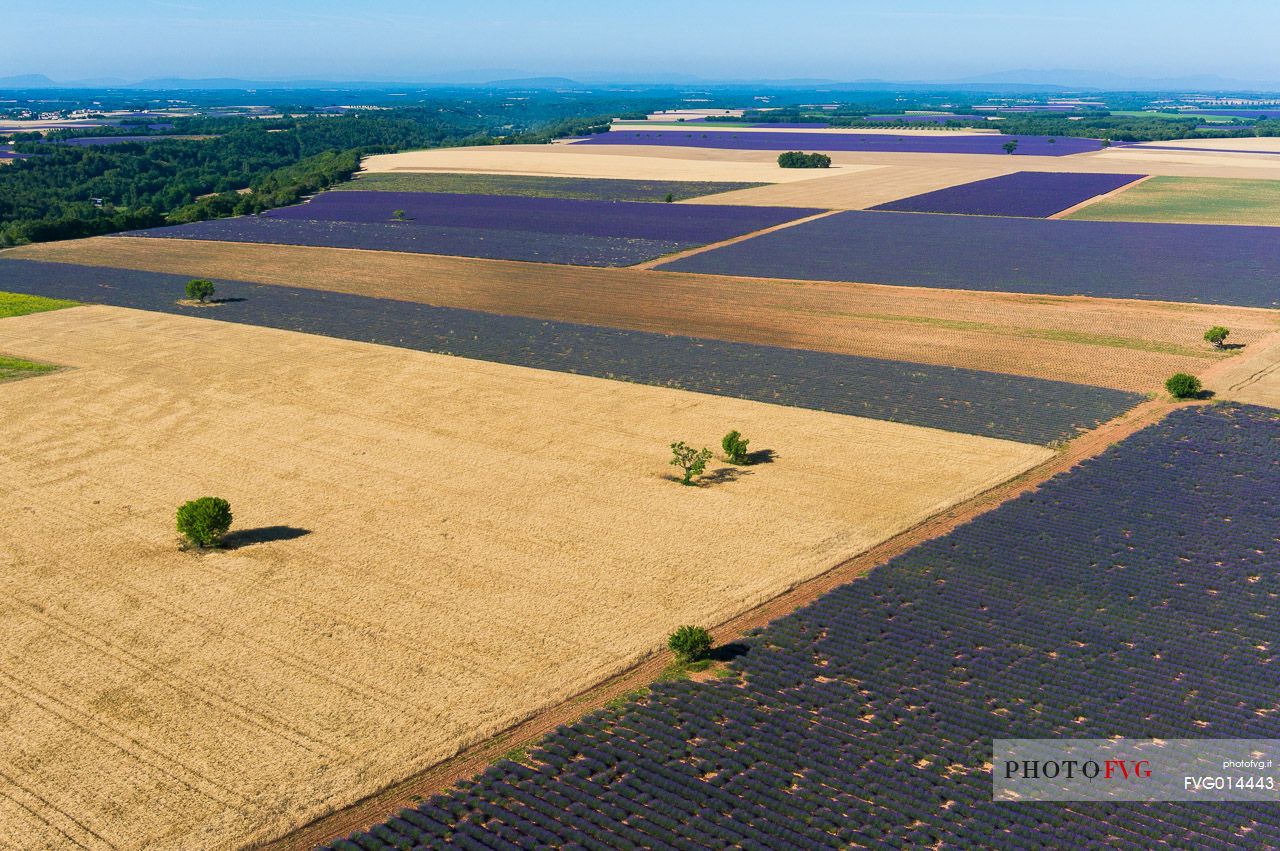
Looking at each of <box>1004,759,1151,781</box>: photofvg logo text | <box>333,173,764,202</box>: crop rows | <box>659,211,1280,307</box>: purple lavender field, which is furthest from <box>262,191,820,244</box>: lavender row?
<box>1004,759,1151,781</box>: photofvg logo text

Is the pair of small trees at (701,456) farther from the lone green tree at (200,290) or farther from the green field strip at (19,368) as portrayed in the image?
the lone green tree at (200,290)

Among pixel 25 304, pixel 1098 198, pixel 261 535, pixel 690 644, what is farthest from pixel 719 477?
pixel 1098 198

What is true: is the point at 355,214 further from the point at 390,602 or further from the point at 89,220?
the point at 390,602

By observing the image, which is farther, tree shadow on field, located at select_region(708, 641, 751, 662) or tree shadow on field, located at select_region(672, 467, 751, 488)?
tree shadow on field, located at select_region(672, 467, 751, 488)

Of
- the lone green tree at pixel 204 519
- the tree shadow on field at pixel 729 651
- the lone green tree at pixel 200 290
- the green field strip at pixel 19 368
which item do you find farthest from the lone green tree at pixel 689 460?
the lone green tree at pixel 200 290

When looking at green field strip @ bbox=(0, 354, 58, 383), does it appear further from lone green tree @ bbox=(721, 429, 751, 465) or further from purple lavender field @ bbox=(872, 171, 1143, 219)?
purple lavender field @ bbox=(872, 171, 1143, 219)

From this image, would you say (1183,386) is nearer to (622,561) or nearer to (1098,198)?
(622,561)
